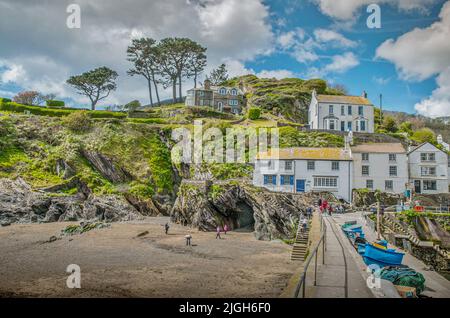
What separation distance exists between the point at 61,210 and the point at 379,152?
134 feet

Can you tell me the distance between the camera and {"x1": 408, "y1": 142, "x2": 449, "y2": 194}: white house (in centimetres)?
4400

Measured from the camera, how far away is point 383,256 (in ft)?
67.7

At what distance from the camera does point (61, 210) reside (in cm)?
4416

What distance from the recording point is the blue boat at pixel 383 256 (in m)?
20.5

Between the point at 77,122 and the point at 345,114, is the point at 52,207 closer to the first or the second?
the point at 77,122

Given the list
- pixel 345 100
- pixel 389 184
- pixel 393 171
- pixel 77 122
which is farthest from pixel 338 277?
pixel 77 122

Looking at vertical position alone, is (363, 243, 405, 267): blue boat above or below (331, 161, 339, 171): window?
below

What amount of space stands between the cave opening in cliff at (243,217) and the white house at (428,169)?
69.6 ft

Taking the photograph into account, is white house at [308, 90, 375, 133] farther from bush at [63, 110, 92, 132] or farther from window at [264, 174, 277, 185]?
bush at [63, 110, 92, 132]

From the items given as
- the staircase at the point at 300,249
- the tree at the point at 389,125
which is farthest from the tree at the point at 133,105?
the staircase at the point at 300,249

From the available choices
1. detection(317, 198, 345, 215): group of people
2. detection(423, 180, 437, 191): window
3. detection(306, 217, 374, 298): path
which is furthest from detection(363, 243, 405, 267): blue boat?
detection(423, 180, 437, 191): window

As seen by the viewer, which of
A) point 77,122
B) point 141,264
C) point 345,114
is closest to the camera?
point 141,264

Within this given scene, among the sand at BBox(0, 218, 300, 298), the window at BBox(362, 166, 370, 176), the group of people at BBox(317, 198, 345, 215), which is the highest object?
the window at BBox(362, 166, 370, 176)

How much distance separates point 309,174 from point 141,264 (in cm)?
2502
